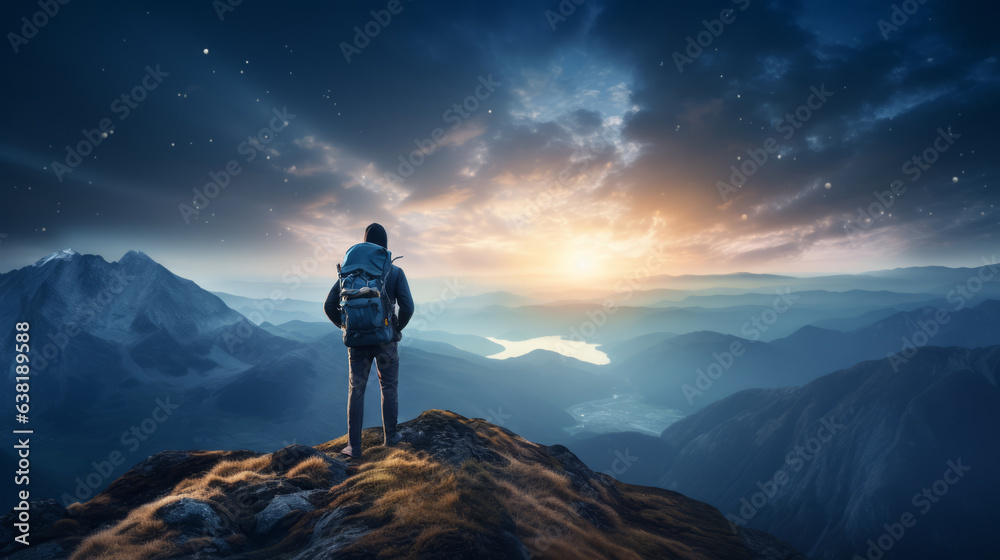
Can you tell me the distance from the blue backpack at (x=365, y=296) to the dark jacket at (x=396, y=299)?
308 mm

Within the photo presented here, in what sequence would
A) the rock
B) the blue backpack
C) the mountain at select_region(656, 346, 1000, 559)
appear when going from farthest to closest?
the mountain at select_region(656, 346, 1000, 559) → the blue backpack → the rock

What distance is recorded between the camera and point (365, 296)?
8.88m

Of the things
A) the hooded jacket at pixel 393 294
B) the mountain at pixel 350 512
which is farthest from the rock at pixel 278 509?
the hooded jacket at pixel 393 294

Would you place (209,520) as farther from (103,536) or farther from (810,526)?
(810,526)

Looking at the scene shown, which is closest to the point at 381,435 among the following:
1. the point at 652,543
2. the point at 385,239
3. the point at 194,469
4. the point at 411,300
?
the point at 194,469

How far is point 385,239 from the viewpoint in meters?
10.1

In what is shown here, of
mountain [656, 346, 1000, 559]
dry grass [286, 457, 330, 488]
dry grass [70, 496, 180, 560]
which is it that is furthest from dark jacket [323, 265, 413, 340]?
mountain [656, 346, 1000, 559]

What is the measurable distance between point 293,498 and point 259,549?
47.7 inches

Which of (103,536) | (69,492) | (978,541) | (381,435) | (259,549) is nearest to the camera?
(103,536)

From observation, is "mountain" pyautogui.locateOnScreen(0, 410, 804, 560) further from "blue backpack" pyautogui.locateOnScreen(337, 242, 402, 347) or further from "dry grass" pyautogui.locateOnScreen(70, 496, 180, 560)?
"blue backpack" pyautogui.locateOnScreen(337, 242, 402, 347)

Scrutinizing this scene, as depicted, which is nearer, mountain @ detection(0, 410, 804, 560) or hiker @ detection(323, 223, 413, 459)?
mountain @ detection(0, 410, 804, 560)

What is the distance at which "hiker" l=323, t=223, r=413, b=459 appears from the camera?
29.2 feet

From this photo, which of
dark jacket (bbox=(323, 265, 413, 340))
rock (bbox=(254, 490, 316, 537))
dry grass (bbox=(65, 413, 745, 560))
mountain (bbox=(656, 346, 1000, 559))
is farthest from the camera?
mountain (bbox=(656, 346, 1000, 559))

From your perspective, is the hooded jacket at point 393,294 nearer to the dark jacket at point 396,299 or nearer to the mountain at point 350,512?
the dark jacket at point 396,299
